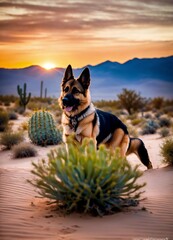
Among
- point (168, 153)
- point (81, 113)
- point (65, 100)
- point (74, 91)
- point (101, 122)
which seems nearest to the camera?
point (65, 100)

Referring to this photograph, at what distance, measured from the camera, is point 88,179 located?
20.2 feet

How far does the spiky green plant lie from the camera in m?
6.16

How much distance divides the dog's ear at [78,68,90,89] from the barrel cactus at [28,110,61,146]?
856cm

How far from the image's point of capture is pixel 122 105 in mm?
37062

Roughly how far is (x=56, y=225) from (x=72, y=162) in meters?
0.86

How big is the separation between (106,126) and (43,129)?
7.88 m

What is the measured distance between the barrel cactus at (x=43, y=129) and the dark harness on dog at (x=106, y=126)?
24.3ft

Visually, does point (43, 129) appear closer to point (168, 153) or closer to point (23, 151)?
point (23, 151)

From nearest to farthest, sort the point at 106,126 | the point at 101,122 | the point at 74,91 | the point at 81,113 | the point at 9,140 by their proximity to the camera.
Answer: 1. the point at 74,91
2. the point at 81,113
3. the point at 101,122
4. the point at 106,126
5. the point at 9,140

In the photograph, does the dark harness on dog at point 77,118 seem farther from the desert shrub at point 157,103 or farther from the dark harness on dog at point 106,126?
the desert shrub at point 157,103

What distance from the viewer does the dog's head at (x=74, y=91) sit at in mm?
7875

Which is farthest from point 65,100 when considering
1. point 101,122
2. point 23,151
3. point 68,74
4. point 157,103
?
point 157,103

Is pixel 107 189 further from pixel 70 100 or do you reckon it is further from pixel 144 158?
pixel 144 158

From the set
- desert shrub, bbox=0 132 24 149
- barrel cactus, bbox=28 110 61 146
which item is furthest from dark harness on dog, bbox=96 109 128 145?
desert shrub, bbox=0 132 24 149
